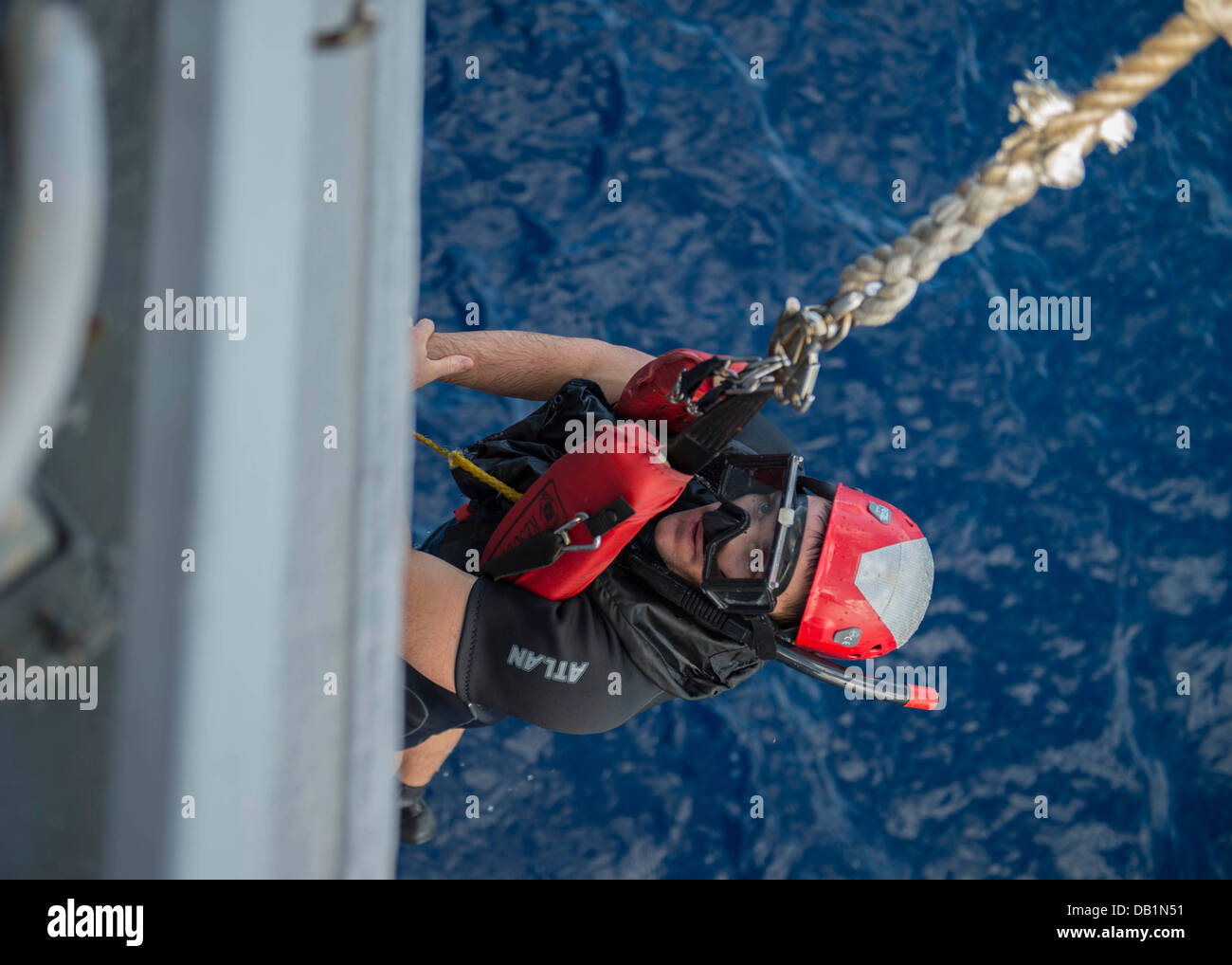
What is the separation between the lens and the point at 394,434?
0.68 m

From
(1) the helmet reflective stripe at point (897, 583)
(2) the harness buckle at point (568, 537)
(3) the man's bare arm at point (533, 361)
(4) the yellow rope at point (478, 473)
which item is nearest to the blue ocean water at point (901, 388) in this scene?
(3) the man's bare arm at point (533, 361)

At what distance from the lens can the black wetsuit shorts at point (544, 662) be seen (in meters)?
1.81

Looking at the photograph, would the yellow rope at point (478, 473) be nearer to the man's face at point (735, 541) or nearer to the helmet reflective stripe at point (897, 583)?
the man's face at point (735, 541)

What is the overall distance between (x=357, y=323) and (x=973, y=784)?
2.84m

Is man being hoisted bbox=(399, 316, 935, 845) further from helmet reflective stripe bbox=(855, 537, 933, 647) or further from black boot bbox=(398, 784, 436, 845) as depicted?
black boot bbox=(398, 784, 436, 845)

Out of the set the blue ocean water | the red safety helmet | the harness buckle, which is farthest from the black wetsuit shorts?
the blue ocean water

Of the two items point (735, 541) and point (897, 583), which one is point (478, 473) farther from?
point (897, 583)

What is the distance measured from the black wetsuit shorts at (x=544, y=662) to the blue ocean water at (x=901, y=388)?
3.45ft


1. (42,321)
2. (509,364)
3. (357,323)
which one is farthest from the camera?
(509,364)

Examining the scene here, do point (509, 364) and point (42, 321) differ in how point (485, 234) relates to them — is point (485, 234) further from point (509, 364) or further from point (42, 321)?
point (42, 321)

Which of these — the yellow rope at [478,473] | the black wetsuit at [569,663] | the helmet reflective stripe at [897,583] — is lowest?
the black wetsuit at [569,663]

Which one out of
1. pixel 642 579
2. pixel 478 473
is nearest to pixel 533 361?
pixel 478 473

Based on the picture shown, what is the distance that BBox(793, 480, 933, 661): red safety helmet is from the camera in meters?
1.90
